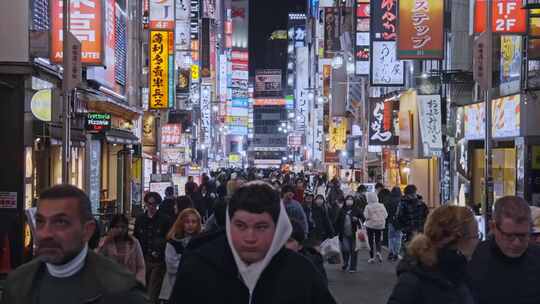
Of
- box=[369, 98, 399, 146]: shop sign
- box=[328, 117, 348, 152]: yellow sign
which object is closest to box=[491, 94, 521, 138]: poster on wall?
A: box=[369, 98, 399, 146]: shop sign

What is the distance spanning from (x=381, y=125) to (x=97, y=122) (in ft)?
50.9

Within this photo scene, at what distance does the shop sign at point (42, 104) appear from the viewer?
17.6 meters

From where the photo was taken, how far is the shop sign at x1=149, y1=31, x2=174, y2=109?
114ft

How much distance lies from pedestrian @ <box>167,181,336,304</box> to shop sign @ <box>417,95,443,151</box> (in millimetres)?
24382

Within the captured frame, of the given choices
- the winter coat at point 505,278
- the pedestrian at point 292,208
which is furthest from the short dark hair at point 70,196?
the pedestrian at point 292,208

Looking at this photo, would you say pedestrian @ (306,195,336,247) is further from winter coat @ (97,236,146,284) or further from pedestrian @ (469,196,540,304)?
pedestrian @ (469,196,540,304)

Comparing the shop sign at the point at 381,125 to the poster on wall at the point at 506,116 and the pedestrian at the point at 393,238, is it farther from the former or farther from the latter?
the pedestrian at the point at 393,238

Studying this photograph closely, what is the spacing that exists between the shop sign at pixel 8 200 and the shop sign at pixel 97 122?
507 centimetres

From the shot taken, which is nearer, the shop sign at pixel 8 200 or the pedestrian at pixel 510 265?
the pedestrian at pixel 510 265

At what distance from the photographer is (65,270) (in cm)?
335

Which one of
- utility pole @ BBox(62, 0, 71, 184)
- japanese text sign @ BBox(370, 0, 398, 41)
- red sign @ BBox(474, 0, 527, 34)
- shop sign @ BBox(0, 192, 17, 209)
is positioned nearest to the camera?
utility pole @ BBox(62, 0, 71, 184)

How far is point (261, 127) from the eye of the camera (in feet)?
639

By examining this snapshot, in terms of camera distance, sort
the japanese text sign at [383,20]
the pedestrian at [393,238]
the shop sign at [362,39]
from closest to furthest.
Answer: the pedestrian at [393,238]
the japanese text sign at [383,20]
the shop sign at [362,39]

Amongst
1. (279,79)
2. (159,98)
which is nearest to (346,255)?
(159,98)
